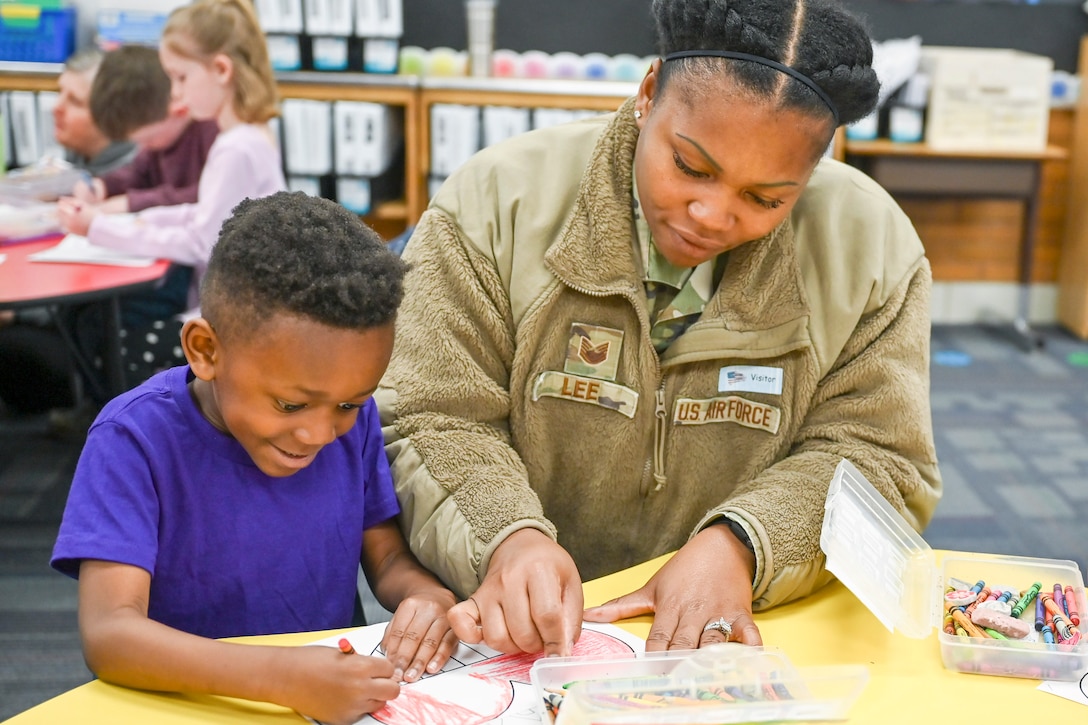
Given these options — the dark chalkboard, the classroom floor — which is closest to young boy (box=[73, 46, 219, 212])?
the classroom floor

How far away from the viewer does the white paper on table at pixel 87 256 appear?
2.54 meters

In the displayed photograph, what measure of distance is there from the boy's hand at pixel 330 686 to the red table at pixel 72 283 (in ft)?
5.35

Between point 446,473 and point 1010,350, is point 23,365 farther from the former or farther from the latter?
point 1010,350

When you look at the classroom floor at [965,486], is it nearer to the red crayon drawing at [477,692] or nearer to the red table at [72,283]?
the red table at [72,283]

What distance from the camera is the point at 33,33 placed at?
13.8 feet

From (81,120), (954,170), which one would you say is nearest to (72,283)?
(81,120)

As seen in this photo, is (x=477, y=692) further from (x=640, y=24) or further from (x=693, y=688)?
(x=640, y=24)

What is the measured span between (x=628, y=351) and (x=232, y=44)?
76.6 inches

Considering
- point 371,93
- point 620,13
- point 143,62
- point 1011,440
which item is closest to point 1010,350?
point 1011,440

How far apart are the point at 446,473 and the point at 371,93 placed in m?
3.32

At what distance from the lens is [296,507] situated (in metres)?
1.10

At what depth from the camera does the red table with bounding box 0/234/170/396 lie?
88.4 inches

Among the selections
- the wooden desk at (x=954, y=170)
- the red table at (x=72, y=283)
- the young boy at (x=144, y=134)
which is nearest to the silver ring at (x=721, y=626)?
the red table at (x=72, y=283)

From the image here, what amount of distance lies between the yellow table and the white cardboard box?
3710mm
